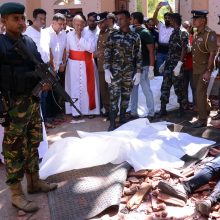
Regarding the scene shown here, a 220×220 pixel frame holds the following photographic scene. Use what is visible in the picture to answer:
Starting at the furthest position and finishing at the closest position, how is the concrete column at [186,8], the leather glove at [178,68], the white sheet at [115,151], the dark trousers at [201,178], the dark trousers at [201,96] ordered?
the concrete column at [186,8] < the leather glove at [178,68] < the dark trousers at [201,96] < the white sheet at [115,151] < the dark trousers at [201,178]

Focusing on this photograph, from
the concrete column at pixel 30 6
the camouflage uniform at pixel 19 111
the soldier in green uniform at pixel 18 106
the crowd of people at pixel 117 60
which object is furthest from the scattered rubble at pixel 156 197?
the concrete column at pixel 30 6

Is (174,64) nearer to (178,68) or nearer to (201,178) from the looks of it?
(178,68)

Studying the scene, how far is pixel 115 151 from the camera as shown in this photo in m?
4.59

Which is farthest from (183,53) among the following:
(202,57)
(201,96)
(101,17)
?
(101,17)

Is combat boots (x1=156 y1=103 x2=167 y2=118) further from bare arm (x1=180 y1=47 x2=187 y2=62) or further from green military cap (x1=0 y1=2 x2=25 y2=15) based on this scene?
green military cap (x1=0 y1=2 x2=25 y2=15)

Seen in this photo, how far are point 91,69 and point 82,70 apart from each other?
19 cm

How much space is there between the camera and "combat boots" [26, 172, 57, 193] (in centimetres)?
397

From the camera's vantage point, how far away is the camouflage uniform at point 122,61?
6176 millimetres

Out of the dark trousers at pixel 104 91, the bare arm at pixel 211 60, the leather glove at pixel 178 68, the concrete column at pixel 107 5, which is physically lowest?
the dark trousers at pixel 104 91

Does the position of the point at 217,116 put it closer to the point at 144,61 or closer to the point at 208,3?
the point at 144,61

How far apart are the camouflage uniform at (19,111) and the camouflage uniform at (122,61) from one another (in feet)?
8.76

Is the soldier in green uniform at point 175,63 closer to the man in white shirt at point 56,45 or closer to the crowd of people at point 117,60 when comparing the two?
the crowd of people at point 117,60

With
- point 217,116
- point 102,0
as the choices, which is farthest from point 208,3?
point 217,116

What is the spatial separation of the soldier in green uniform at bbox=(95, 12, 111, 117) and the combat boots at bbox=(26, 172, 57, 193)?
338cm
